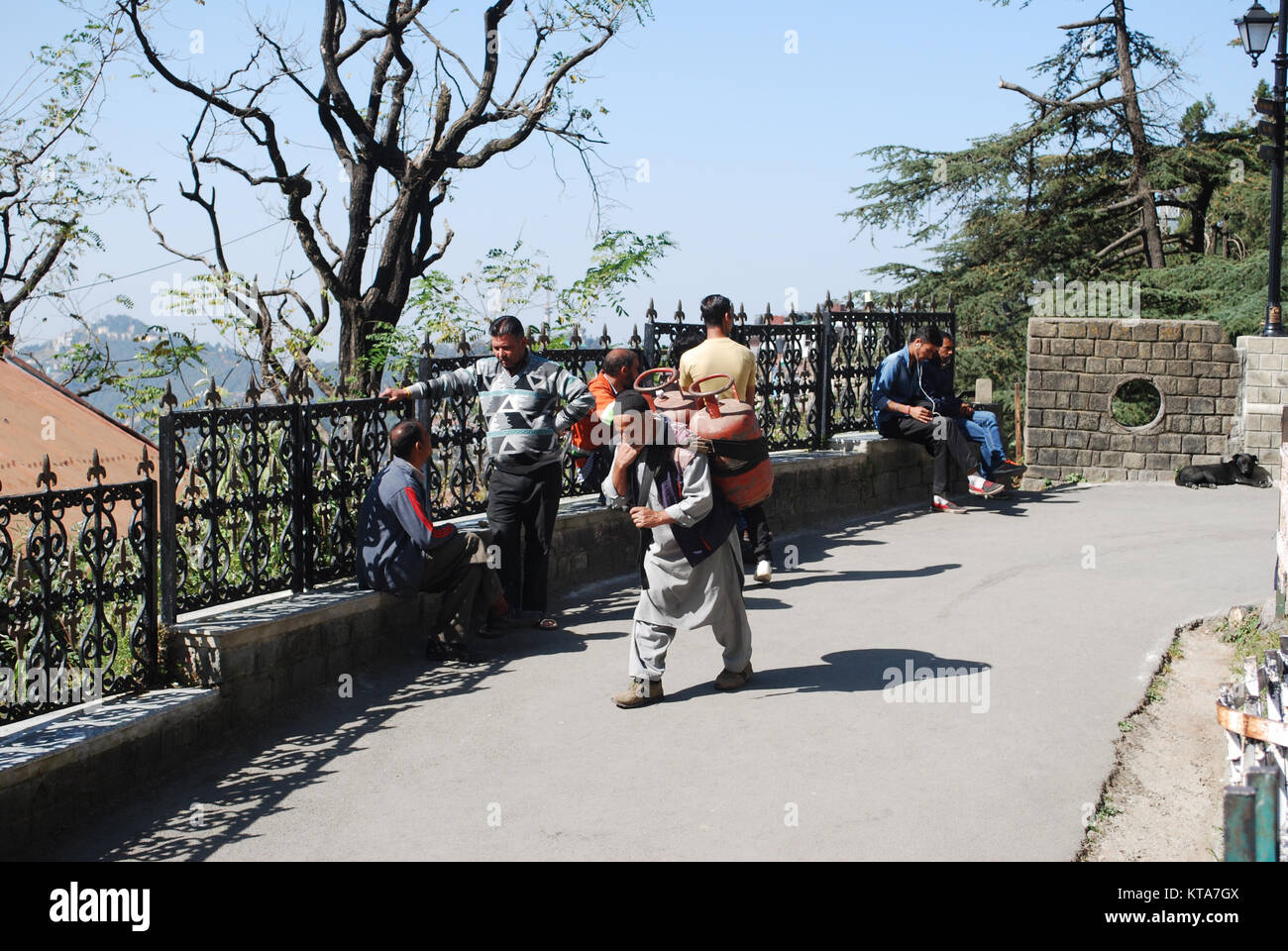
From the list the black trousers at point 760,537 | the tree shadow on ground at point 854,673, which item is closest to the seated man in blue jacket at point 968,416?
the black trousers at point 760,537

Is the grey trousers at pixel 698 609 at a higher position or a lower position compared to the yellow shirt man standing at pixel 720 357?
lower

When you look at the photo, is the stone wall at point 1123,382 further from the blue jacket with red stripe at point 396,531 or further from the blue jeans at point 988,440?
the blue jacket with red stripe at point 396,531

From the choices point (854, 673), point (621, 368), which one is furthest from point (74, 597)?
point (854, 673)

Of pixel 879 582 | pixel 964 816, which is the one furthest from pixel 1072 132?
pixel 964 816

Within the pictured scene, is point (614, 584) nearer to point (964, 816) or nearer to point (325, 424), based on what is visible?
point (325, 424)

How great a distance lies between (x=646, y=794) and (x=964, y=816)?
127cm

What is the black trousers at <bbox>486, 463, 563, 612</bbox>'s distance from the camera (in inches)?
302

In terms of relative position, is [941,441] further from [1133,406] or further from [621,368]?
[1133,406]

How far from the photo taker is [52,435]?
1051 centimetres

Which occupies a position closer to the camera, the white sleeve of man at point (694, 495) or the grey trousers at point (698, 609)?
the white sleeve of man at point (694, 495)

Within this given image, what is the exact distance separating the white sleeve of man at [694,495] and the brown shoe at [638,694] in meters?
0.86

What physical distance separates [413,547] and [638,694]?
1.59 metres

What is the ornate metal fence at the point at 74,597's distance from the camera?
531 cm

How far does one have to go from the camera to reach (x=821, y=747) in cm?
567
